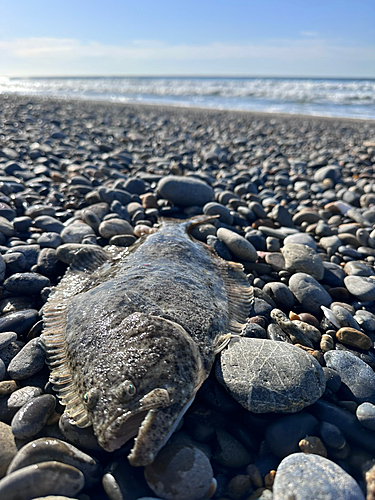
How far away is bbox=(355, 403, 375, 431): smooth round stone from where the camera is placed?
2149mm

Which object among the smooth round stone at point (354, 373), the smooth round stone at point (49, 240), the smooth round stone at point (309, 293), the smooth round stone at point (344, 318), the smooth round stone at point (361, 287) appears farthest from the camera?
the smooth round stone at point (49, 240)

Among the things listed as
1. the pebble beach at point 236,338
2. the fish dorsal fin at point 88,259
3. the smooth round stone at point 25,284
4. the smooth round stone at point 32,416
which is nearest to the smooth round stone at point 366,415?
the pebble beach at point 236,338

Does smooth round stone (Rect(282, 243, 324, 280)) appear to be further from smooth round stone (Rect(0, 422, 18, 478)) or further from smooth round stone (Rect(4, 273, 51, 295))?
smooth round stone (Rect(0, 422, 18, 478))

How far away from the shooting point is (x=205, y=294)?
2.92 meters

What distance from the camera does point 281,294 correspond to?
3.49 meters

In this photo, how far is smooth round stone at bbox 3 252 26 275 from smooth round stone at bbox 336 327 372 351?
3218 millimetres

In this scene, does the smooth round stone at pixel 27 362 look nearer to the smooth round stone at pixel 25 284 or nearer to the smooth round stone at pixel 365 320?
the smooth round stone at pixel 25 284

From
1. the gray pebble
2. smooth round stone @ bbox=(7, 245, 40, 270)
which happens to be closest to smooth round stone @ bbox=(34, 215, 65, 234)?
smooth round stone @ bbox=(7, 245, 40, 270)

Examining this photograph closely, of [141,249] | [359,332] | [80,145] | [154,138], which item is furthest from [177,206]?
[154,138]

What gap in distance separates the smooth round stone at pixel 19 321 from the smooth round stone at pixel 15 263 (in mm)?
740

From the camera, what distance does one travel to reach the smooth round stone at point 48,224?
4410 millimetres

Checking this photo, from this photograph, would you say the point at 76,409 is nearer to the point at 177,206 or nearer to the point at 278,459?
the point at 278,459

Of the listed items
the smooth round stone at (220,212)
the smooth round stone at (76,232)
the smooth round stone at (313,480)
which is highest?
the smooth round stone at (220,212)

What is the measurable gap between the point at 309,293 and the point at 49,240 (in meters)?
3.01
